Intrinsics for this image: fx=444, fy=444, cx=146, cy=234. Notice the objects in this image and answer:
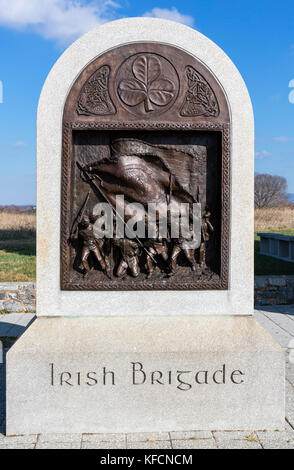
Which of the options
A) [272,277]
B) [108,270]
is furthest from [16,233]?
[108,270]

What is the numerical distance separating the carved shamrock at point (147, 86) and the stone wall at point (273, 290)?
6.00m

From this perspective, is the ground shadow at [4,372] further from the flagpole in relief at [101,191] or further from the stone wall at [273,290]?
the stone wall at [273,290]

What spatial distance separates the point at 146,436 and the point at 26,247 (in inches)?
473

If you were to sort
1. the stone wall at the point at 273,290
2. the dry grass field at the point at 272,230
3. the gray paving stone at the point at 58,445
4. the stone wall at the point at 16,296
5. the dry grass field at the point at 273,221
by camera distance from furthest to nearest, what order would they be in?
the dry grass field at the point at 273,221 < the dry grass field at the point at 272,230 < the stone wall at the point at 273,290 < the stone wall at the point at 16,296 < the gray paving stone at the point at 58,445

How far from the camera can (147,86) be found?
3.91 m

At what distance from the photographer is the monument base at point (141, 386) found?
11.5 feet

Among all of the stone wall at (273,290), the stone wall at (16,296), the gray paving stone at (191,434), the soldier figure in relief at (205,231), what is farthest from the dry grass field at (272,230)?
the gray paving stone at (191,434)

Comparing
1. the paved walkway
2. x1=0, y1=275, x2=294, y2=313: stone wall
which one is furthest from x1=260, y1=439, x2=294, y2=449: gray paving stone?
x1=0, y1=275, x2=294, y2=313: stone wall

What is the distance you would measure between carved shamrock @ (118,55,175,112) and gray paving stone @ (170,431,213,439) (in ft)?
8.90

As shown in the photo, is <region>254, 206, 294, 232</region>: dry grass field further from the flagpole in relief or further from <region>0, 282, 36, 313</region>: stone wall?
the flagpole in relief

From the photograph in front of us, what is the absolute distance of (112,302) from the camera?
13.0 ft

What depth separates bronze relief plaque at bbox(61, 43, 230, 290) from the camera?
3896 millimetres

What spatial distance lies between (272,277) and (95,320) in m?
6.06

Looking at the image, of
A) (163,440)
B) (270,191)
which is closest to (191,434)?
(163,440)
